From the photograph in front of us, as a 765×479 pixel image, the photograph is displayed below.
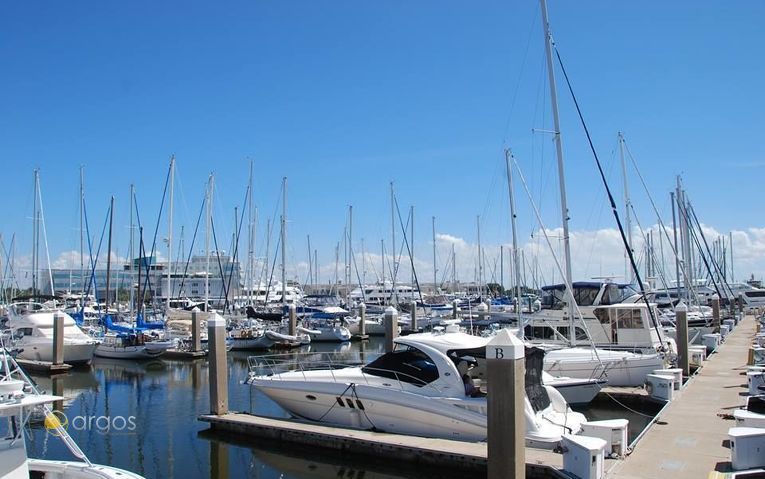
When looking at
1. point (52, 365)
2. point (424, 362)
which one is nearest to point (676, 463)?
point (424, 362)

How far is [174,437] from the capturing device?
18500 millimetres

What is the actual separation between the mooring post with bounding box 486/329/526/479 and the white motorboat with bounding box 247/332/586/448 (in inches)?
150

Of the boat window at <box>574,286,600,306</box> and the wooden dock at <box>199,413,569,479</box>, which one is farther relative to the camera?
the boat window at <box>574,286,600,306</box>

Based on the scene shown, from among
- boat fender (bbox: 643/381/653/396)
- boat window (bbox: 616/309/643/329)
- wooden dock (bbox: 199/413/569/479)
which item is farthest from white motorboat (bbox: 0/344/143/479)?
boat window (bbox: 616/309/643/329)

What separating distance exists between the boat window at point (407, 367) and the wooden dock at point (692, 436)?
16.6 ft

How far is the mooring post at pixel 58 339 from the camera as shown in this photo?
3319 cm

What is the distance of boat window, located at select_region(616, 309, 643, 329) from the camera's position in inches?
1001

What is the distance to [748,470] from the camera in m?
10.5

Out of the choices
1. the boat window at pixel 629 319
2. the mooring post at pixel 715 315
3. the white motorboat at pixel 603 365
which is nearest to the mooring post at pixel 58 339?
the white motorboat at pixel 603 365

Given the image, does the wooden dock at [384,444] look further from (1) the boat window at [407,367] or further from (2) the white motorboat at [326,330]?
(2) the white motorboat at [326,330]

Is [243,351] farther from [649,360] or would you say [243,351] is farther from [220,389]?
[649,360]

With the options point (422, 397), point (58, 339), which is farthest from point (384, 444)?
point (58, 339)

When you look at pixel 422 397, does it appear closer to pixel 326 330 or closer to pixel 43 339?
pixel 43 339

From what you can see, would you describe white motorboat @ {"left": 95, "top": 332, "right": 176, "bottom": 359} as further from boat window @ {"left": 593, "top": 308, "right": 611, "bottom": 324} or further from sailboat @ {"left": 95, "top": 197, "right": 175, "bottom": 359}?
boat window @ {"left": 593, "top": 308, "right": 611, "bottom": 324}
